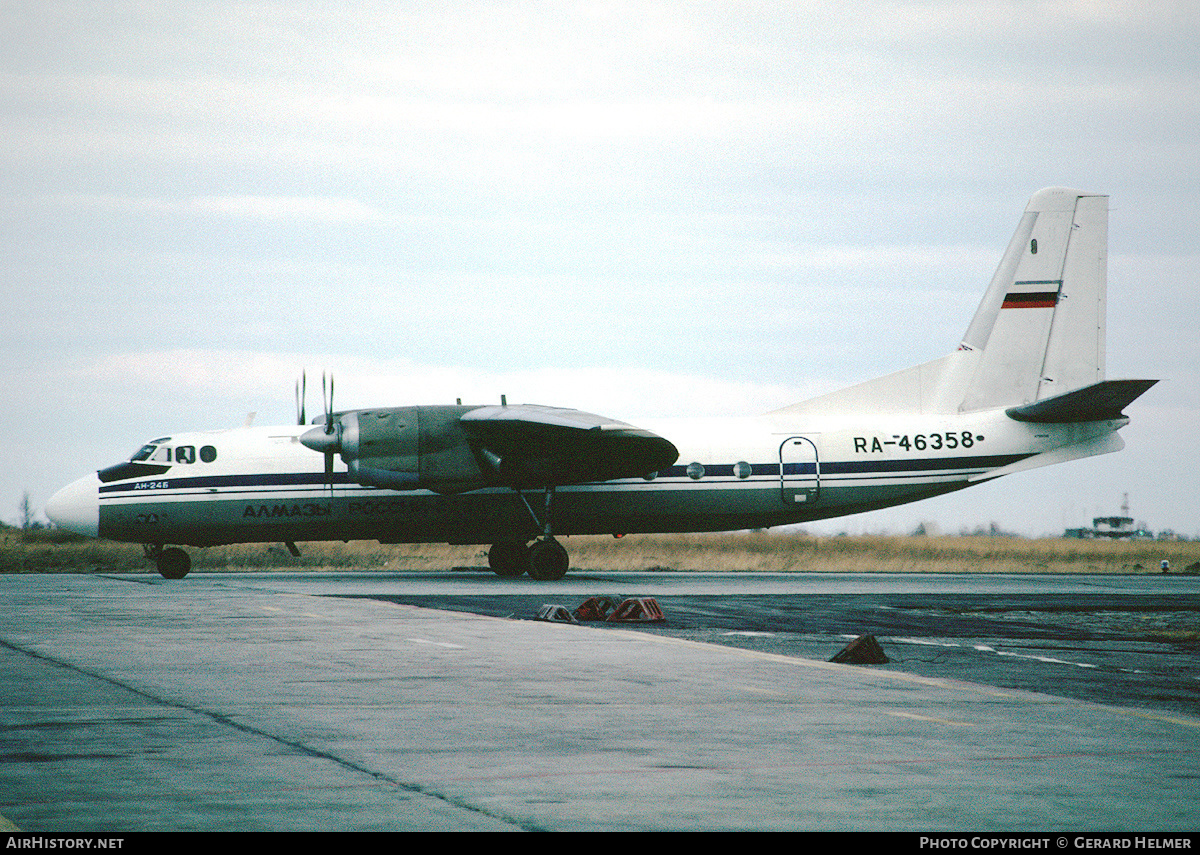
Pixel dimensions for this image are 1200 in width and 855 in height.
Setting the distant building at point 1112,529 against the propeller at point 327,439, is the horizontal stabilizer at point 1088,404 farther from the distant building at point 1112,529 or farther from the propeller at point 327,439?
the distant building at point 1112,529

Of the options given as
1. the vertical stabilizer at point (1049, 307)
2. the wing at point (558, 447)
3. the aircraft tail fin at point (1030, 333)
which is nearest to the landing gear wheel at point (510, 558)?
the wing at point (558, 447)

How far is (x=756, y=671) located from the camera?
1216 cm

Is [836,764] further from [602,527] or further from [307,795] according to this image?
[602,527]

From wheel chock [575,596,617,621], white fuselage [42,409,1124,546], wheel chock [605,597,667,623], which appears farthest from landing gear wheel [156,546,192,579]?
wheel chock [605,597,667,623]

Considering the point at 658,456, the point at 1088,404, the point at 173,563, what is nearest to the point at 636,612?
the point at 658,456

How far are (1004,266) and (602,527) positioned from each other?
1253 cm

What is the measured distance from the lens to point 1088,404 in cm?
3009

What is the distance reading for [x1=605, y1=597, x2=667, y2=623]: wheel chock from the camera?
18188mm

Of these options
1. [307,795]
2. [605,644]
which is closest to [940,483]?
[605,644]

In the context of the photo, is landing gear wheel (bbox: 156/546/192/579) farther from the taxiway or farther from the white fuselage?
the taxiway

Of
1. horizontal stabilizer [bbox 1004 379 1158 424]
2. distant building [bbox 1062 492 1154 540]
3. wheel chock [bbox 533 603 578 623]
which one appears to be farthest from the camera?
distant building [bbox 1062 492 1154 540]

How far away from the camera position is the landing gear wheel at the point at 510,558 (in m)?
32.1

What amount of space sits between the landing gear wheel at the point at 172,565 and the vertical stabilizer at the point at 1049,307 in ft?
64.8

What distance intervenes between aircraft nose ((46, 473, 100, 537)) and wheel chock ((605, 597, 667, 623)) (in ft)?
51.6
